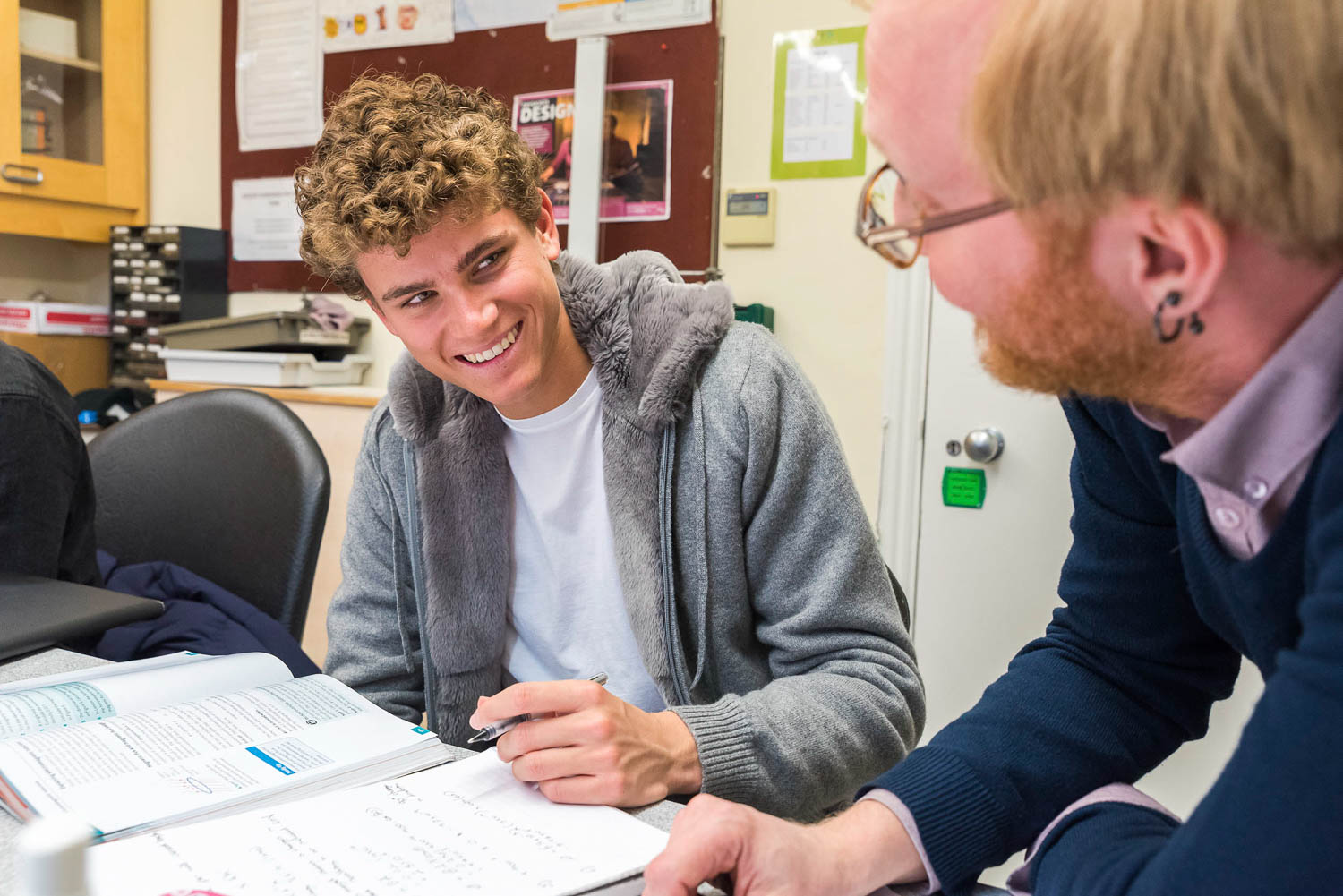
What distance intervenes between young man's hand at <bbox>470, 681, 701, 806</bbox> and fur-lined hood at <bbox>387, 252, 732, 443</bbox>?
400 millimetres

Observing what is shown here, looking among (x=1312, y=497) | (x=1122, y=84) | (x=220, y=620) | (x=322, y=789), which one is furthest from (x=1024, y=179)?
(x=220, y=620)

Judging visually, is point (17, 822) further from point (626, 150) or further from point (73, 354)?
point (73, 354)

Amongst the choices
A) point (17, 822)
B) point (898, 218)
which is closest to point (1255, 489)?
point (898, 218)

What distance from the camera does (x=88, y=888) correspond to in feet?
1.19

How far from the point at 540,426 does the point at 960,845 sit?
2.30 feet

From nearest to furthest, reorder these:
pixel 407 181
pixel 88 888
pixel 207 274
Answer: pixel 88 888 < pixel 407 181 < pixel 207 274

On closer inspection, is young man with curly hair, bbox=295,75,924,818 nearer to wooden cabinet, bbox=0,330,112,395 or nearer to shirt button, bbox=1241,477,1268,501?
shirt button, bbox=1241,477,1268,501

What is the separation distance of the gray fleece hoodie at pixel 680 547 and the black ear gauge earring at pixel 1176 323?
0.54 metres

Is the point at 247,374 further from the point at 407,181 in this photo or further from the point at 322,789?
the point at 322,789

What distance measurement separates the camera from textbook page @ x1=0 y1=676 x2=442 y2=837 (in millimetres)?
677

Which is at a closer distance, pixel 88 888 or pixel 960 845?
pixel 88 888

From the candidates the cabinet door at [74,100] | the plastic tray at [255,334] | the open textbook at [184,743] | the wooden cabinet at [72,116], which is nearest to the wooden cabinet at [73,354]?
the wooden cabinet at [72,116]

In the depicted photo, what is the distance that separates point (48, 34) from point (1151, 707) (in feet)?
10.9

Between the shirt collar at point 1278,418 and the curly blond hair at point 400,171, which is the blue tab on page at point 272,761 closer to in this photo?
the curly blond hair at point 400,171
